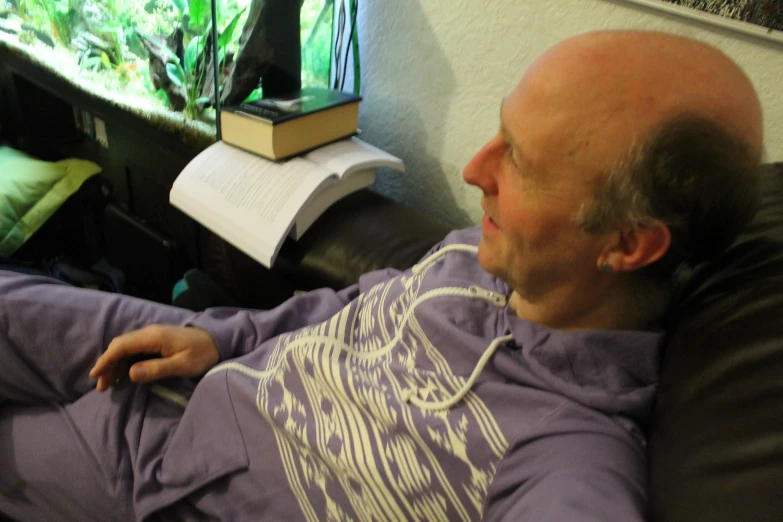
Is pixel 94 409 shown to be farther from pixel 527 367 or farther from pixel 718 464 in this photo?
pixel 718 464

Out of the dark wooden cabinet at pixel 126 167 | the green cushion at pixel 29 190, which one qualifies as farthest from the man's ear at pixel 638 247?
the green cushion at pixel 29 190

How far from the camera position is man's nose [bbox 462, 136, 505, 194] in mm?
657

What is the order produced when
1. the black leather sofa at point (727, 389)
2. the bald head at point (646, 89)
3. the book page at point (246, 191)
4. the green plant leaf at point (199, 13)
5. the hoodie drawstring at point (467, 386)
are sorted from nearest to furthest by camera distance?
1. the black leather sofa at point (727, 389)
2. the bald head at point (646, 89)
3. the hoodie drawstring at point (467, 386)
4. the book page at point (246, 191)
5. the green plant leaf at point (199, 13)

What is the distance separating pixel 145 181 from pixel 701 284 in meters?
1.50

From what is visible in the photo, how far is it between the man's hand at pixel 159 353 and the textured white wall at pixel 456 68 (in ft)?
2.13

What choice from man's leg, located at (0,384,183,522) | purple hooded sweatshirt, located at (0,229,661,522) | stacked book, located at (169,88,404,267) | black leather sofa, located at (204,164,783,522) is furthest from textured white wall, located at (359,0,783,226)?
man's leg, located at (0,384,183,522)

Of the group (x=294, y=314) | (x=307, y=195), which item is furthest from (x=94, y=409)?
(x=307, y=195)

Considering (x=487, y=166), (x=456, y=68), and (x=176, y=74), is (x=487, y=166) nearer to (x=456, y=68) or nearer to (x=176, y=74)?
(x=456, y=68)

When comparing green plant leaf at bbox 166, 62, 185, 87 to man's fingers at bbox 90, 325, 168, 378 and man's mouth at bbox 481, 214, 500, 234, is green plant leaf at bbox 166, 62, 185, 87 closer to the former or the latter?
man's fingers at bbox 90, 325, 168, 378

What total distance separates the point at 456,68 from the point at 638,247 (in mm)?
691

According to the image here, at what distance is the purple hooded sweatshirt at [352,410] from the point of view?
0.58 m

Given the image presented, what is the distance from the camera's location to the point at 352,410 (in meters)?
0.72

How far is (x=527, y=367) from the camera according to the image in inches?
24.9

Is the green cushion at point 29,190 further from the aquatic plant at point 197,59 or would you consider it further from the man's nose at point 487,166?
the man's nose at point 487,166
